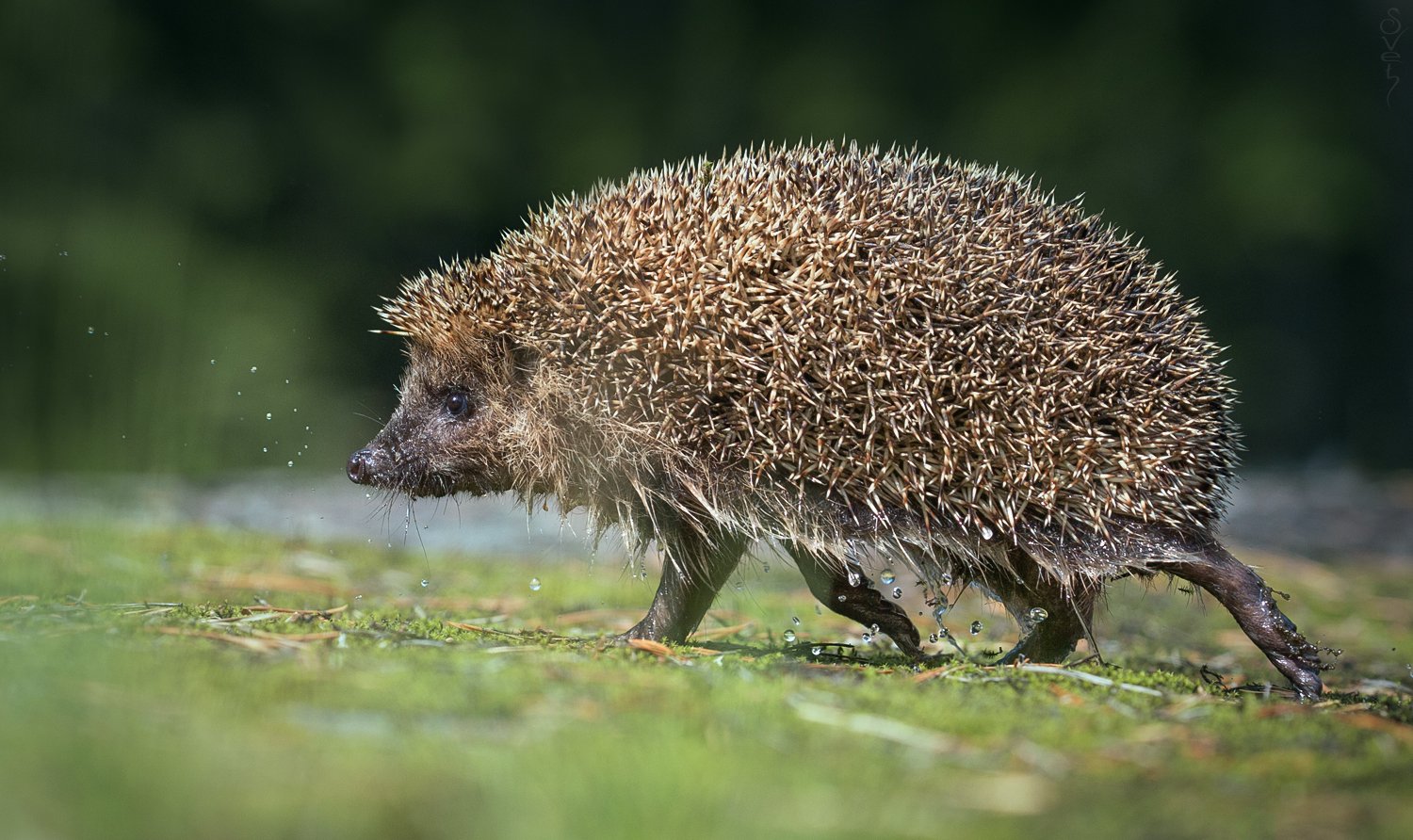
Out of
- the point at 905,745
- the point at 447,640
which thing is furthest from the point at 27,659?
the point at 905,745

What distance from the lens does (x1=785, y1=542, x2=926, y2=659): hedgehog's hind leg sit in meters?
4.20

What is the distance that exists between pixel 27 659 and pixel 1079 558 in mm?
2933

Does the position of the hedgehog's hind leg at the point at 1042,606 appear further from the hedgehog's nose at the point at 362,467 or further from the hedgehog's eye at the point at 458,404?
the hedgehog's nose at the point at 362,467

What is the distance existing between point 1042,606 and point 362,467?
2531mm

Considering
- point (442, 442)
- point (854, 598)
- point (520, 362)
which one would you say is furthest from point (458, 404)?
point (854, 598)

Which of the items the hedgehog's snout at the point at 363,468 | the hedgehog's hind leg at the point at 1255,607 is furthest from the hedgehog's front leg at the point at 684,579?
the hedgehog's hind leg at the point at 1255,607

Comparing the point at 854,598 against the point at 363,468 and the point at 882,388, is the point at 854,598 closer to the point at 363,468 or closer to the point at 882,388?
the point at 882,388

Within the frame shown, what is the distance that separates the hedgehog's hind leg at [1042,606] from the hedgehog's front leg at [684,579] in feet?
3.04

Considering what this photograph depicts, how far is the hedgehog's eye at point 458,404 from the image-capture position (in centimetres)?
465

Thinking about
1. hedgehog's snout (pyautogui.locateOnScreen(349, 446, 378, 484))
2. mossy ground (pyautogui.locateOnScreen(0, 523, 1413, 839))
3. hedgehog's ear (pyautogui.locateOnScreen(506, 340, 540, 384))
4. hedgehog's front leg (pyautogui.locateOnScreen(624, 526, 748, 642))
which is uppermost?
hedgehog's ear (pyautogui.locateOnScreen(506, 340, 540, 384))

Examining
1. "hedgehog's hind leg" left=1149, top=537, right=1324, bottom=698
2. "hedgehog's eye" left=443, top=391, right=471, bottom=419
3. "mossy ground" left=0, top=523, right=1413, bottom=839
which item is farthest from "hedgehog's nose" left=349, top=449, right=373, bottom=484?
"hedgehog's hind leg" left=1149, top=537, right=1324, bottom=698

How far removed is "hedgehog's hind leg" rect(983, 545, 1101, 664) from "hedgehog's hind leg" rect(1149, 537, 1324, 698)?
14.0 inches

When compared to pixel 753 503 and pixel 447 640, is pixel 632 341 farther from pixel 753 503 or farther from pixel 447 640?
pixel 447 640

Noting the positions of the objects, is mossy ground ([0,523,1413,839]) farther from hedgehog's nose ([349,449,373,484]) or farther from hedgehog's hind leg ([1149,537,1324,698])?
hedgehog's nose ([349,449,373,484])
